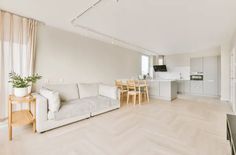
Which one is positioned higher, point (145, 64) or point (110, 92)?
point (145, 64)

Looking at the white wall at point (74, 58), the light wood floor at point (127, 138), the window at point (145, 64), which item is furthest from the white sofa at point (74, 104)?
the window at point (145, 64)

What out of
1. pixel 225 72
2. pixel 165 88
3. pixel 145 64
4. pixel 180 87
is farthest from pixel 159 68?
pixel 225 72

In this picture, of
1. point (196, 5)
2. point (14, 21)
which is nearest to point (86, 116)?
point (14, 21)

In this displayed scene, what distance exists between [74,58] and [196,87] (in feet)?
19.8

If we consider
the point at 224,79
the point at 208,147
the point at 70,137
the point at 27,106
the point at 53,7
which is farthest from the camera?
the point at 224,79

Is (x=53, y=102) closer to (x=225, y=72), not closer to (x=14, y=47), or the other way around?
(x=14, y=47)

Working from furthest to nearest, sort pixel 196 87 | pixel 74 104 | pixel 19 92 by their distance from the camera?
pixel 196 87, pixel 74 104, pixel 19 92

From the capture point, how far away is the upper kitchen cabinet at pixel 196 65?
19.2ft

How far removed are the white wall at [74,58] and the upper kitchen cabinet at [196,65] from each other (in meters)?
3.84

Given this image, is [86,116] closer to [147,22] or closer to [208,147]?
[208,147]

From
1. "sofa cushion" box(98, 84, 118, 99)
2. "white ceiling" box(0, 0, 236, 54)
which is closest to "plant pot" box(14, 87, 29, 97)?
"white ceiling" box(0, 0, 236, 54)

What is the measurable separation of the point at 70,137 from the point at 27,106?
61.6 inches

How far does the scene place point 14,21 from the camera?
2.48 meters

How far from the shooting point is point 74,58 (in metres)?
3.53
